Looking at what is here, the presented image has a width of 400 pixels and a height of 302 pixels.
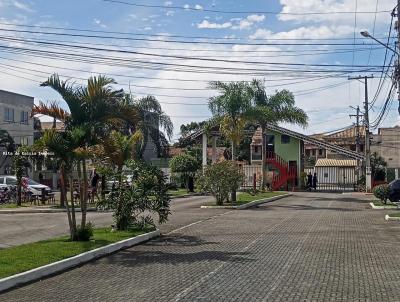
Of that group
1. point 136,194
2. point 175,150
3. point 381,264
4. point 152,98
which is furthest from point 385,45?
point 175,150

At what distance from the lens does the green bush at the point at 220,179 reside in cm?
2780

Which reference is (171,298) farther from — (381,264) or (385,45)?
(385,45)

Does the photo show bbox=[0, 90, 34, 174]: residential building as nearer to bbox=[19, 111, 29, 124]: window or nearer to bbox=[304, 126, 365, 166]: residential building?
bbox=[19, 111, 29, 124]: window

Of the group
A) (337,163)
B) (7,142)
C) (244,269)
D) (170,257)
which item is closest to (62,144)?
(170,257)

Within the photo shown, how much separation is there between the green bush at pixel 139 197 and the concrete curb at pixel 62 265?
1.51m

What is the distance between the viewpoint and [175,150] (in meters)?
90.9

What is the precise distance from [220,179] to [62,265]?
17479 millimetres

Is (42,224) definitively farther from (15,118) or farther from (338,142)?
(338,142)

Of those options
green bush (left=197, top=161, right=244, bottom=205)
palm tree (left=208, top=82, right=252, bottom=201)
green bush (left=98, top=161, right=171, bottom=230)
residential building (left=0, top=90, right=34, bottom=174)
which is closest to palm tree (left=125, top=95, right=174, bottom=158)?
residential building (left=0, top=90, right=34, bottom=174)

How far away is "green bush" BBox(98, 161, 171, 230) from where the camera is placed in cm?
1592

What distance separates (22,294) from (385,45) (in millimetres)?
20868

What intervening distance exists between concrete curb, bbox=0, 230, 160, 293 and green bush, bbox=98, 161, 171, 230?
4.97ft

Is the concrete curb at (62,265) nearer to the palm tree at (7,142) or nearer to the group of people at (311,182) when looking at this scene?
the palm tree at (7,142)

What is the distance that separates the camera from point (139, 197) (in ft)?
52.4
